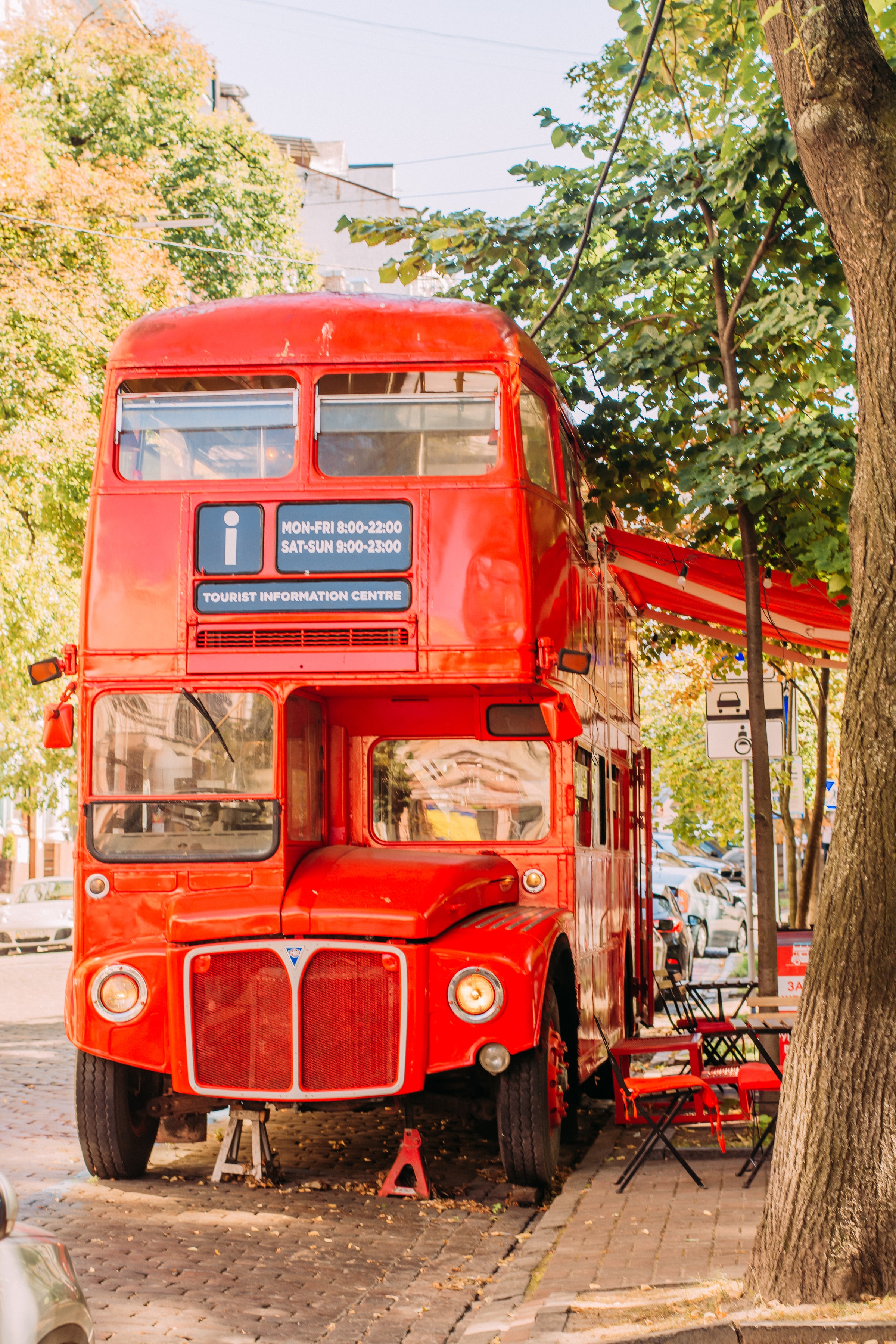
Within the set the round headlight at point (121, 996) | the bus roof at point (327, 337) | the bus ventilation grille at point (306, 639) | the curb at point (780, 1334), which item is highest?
the bus roof at point (327, 337)

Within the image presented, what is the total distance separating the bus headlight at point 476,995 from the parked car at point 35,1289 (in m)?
4.14

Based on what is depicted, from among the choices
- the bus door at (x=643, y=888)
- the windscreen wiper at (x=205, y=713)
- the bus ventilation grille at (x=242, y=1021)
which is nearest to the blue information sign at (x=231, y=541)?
the windscreen wiper at (x=205, y=713)

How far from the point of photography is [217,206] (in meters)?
37.1

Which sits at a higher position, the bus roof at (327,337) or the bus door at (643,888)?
the bus roof at (327,337)

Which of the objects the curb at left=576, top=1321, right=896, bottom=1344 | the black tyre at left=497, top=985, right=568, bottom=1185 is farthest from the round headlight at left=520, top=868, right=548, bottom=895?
the curb at left=576, top=1321, right=896, bottom=1344

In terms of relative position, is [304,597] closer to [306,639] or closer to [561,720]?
[306,639]

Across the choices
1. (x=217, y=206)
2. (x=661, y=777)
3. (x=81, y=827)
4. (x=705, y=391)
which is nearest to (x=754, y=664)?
Result: (x=705, y=391)

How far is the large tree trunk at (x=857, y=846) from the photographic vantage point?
209 inches

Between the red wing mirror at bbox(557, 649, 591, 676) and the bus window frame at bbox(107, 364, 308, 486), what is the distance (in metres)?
1.70

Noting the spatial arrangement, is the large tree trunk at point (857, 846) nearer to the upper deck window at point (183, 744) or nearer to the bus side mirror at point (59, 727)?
the upper deck window at point (183, 744)

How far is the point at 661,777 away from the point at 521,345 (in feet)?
59.4

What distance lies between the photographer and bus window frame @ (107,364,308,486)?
27.5ft

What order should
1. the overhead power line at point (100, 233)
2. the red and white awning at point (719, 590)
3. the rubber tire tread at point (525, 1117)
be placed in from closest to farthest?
the rubber tire tread at point (525, 1117)
the red and white awning at point (719, 590)
the overhead power line at point (100, 233)

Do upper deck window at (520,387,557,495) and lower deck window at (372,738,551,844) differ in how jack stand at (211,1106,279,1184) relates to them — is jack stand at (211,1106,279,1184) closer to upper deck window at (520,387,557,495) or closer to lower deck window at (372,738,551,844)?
lower deck window at (372,738,551,844)
